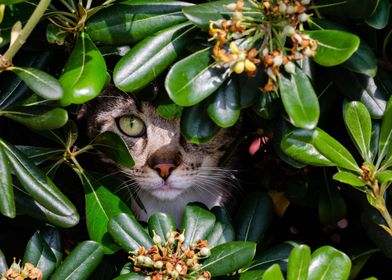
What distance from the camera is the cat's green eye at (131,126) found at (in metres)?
2.54

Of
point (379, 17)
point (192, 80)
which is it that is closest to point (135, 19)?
point (192, 80)

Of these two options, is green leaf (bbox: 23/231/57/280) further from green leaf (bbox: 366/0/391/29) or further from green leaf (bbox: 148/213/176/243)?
green leaf (bbox: 366/0/391/29)

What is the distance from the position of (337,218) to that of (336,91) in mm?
556

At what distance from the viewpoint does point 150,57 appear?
1.62 m

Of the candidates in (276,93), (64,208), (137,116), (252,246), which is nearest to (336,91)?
(276,93)

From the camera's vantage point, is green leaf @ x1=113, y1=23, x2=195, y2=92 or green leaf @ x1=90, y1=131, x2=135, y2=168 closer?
green leaf @ x1=113, y1=23, x2=195, y2=92

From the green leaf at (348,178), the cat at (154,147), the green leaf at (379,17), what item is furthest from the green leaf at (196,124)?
the cat at (154,147)

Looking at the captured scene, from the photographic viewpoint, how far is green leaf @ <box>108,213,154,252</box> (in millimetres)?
1775

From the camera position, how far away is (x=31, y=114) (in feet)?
5.40

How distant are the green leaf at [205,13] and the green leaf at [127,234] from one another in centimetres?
52

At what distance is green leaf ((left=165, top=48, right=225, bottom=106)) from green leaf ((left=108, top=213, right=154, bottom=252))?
0.39 metres

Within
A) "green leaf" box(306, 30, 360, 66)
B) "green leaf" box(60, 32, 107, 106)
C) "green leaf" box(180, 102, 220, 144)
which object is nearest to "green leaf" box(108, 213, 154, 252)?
"green leaf" box(180, 102, 220, 144)

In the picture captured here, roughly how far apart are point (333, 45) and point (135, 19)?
17.1 inches

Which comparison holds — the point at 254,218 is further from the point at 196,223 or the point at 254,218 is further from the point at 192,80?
the point at 192,80
